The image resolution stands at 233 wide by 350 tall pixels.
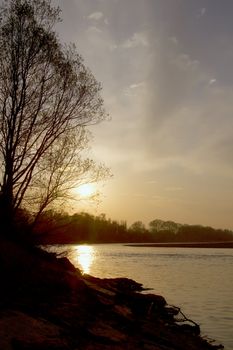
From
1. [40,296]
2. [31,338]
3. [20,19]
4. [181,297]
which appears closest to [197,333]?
[40,296]

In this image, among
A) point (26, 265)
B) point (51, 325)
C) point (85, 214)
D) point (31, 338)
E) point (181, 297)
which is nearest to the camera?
point (31, 338)

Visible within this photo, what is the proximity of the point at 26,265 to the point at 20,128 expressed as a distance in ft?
26.4

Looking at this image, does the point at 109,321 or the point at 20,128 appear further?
the point at 20,128

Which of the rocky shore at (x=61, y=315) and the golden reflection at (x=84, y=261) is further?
the golden reflection at (x=84, y=261)

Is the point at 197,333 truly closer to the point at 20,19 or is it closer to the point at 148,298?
the point at 148,298

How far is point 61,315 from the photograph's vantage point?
15.3 meters

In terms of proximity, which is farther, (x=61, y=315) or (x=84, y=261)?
(x=84, y=261)

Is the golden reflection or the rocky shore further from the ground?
the golden reflection

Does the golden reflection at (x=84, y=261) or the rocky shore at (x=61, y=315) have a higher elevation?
the golden reflection at (x=84, y=261)

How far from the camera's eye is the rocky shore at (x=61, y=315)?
39.3ft

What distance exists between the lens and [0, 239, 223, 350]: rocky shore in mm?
11969

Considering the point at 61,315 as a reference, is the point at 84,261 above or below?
above

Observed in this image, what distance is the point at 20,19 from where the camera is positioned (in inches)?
1032

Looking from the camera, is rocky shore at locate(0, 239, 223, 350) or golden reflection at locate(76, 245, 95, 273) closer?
rocky shore at locate(0, 239, 223, 350)
